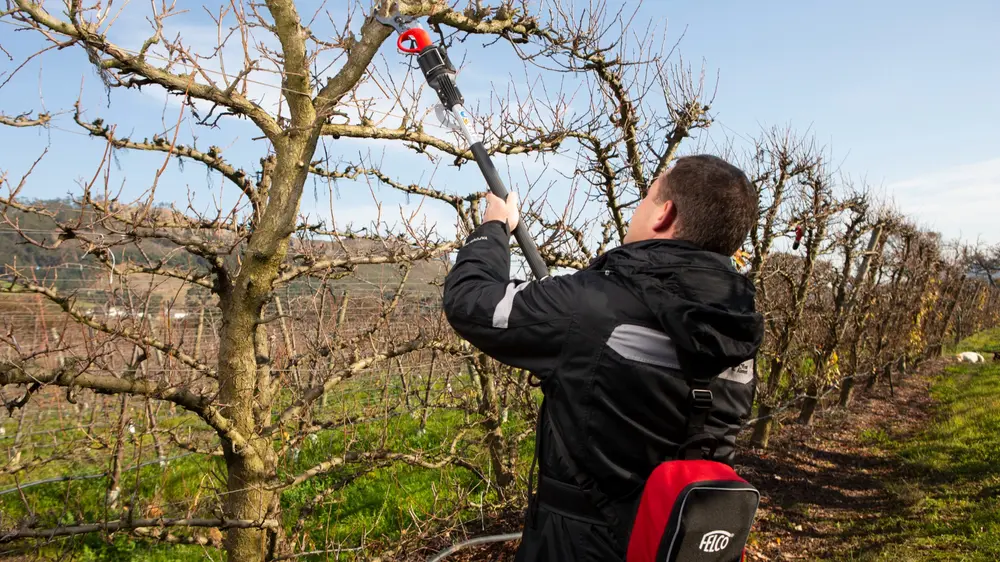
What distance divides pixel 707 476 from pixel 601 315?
49 centimetres

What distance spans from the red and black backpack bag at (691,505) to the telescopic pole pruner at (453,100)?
0.79 meters

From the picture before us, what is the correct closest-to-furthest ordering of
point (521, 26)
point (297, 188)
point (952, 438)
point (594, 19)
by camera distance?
point (297, 188), point (521, 26), point (594, 19), point (952, 438)

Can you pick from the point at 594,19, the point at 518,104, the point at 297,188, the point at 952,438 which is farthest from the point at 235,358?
the point at 952,438

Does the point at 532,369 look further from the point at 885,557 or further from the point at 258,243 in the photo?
the point at 885,557

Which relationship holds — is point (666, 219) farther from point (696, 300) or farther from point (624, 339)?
point (624, 339)

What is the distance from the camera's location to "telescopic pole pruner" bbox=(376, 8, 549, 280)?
2336 millimetres

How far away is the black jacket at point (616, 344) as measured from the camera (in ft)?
5.46

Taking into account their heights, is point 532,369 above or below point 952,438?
above

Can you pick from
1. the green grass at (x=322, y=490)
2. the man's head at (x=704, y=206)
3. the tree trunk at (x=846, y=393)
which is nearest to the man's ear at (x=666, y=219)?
the man's head at (x=704, y=206)

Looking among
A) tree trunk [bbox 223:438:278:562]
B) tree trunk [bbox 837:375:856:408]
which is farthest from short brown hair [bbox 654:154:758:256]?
tree trunk [bbox 837:375:856:408]

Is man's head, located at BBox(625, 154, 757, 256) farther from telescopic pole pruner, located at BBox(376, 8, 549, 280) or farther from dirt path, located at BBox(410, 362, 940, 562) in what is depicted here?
dirt path, located at BBox(410, 362, 940, 562)

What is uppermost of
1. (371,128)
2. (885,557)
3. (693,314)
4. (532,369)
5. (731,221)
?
(371,128)

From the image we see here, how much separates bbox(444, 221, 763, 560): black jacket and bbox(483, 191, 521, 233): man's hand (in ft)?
0.91

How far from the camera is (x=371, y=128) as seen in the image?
3.48 meters
